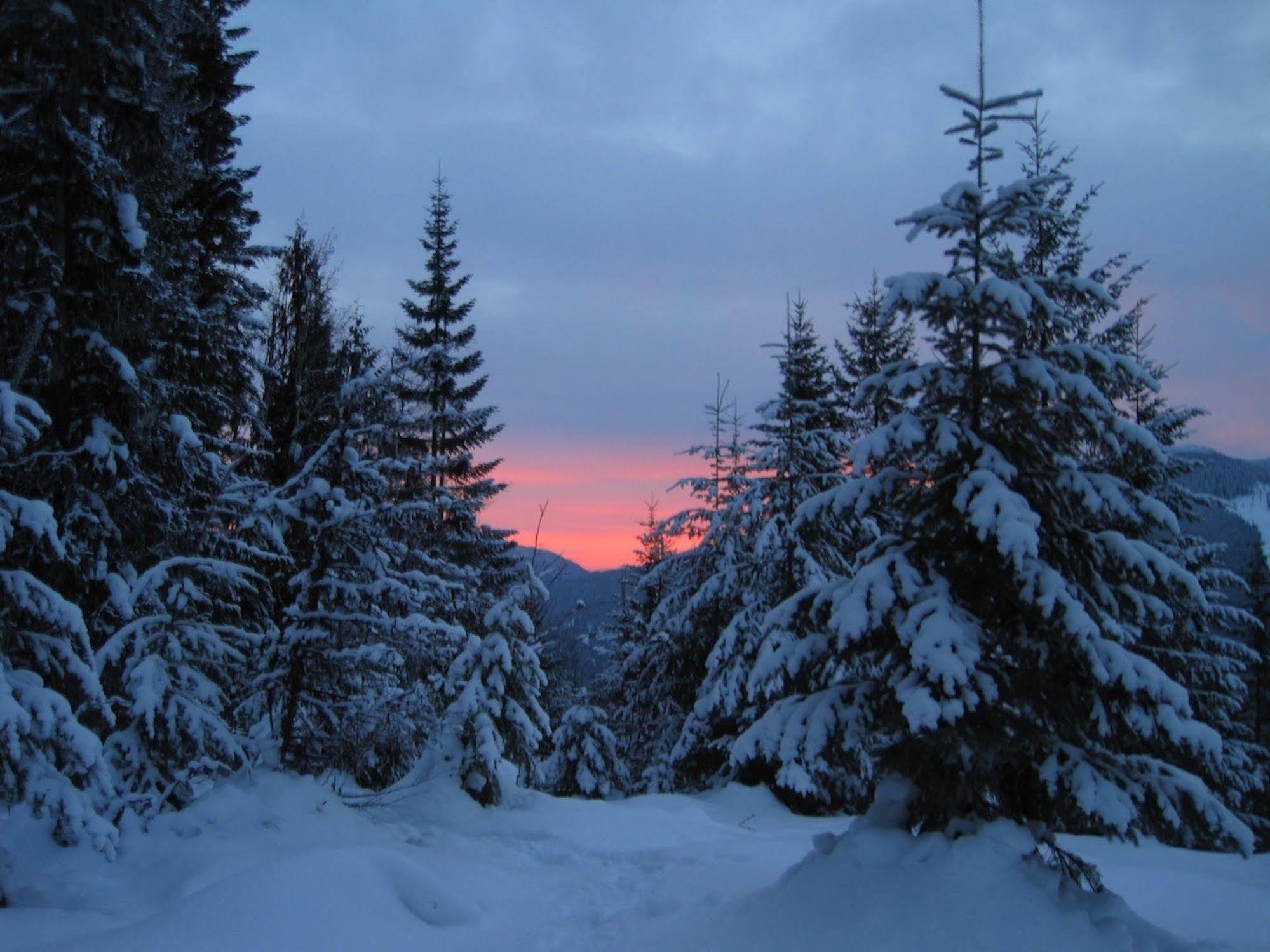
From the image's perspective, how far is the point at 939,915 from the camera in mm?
5020

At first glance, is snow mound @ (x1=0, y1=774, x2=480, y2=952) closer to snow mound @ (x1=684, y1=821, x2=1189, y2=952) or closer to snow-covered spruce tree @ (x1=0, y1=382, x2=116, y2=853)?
snow-covered spruce tree @ (x1=0, y1=382, x2=116, y2=853)

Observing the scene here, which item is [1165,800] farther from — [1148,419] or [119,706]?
[1148,419]

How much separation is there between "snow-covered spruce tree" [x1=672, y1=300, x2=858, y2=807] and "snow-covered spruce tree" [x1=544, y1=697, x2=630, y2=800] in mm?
1592

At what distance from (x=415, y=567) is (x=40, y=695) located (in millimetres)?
7947

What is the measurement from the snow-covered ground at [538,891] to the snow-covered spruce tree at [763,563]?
4793mm

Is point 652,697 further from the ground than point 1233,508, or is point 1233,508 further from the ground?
point 1233,508

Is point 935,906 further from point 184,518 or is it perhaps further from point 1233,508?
point 1233,508

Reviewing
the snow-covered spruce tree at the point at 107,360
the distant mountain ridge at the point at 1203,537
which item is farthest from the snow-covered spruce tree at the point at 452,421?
the snow-covered spruce tree at the point at 107,360

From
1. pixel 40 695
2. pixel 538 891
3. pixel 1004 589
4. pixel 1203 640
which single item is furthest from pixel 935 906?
pixel 1203 640

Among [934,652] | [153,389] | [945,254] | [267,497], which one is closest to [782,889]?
[934,652]

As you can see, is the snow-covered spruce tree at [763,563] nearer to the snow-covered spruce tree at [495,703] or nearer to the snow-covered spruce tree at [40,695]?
the snow-covered spruce tree at [495,703]

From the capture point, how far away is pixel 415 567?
13.5 meters

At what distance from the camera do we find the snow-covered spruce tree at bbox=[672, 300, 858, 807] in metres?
14.2

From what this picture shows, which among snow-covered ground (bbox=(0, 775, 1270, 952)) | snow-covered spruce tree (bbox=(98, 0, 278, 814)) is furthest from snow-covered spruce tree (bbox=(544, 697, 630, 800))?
snow-covered spruce tree (bbox=(98, 0, 278, 814))
